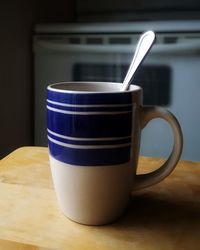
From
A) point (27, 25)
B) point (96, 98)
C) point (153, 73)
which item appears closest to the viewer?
point (96, 98)

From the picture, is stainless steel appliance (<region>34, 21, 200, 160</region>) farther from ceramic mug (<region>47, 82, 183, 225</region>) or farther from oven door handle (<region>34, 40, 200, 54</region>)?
ceramic mug (<region>47, 82, 183, 225</region>)

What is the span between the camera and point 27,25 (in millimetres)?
1161

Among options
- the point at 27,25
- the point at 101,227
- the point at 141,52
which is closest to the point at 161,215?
the point at 101,227

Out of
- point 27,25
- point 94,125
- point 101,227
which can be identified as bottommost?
point 101,227

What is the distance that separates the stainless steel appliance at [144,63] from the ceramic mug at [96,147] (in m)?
0.66

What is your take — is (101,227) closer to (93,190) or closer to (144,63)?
(93,190)

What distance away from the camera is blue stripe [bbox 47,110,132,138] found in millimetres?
341

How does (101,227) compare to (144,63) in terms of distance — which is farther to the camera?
(144,63)

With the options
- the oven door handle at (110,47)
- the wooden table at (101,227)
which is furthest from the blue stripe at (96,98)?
the oven door handle at (110,47)

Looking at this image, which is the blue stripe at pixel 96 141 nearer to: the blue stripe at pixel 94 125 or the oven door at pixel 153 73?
the blue stripe at pixel 94 125

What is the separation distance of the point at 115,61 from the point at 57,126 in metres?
0.75

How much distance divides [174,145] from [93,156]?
0.31 feet

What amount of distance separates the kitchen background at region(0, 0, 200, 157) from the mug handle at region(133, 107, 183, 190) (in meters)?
0.73

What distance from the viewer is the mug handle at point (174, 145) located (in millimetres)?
376
